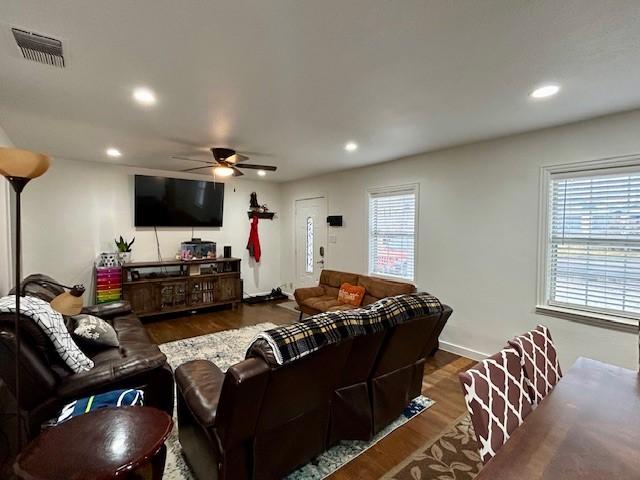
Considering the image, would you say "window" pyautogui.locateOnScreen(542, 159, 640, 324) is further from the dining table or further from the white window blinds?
the dining table

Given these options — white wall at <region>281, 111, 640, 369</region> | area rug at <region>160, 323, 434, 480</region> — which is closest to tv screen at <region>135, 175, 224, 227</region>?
area rug at <region>160, 323, 434, 480</region>

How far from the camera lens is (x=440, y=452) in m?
2.14

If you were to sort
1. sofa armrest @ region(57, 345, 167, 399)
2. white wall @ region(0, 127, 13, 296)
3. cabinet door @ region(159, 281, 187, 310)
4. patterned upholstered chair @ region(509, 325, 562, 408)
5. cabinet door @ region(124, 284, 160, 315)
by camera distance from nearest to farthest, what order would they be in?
1. patterned upholstered chair @ region(509, 325, 562, 408)
2. sofa armrest @ region(57, 345, 167, 399)
3. white wall @ region(0, 127, 13, 296)
4. cabinet door @ region(124, 284, 160, 315)
5. cabinet door @ region(159, 281, 187, 310)

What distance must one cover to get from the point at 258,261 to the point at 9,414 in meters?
4.91

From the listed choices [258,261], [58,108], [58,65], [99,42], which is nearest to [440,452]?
[99,42]

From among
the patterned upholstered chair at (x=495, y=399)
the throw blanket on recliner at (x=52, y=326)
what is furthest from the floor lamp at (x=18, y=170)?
the patterned upholstered chair at (x=495, y=399)

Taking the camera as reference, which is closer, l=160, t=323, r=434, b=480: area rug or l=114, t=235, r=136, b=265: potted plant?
l=160, t=323, r=434, b=480: area rug

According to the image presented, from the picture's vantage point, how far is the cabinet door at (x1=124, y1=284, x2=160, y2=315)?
4793mm

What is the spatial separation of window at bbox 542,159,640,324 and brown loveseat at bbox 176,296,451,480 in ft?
5.35

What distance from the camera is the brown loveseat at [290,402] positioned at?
1.47 metres

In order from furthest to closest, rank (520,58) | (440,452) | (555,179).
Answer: (555,179) → (440,452) → (520,58)

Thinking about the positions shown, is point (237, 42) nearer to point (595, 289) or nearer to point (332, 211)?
point (595, 289)

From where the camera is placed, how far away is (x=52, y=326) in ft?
6.27

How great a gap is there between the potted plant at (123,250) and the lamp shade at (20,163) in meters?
3.65
